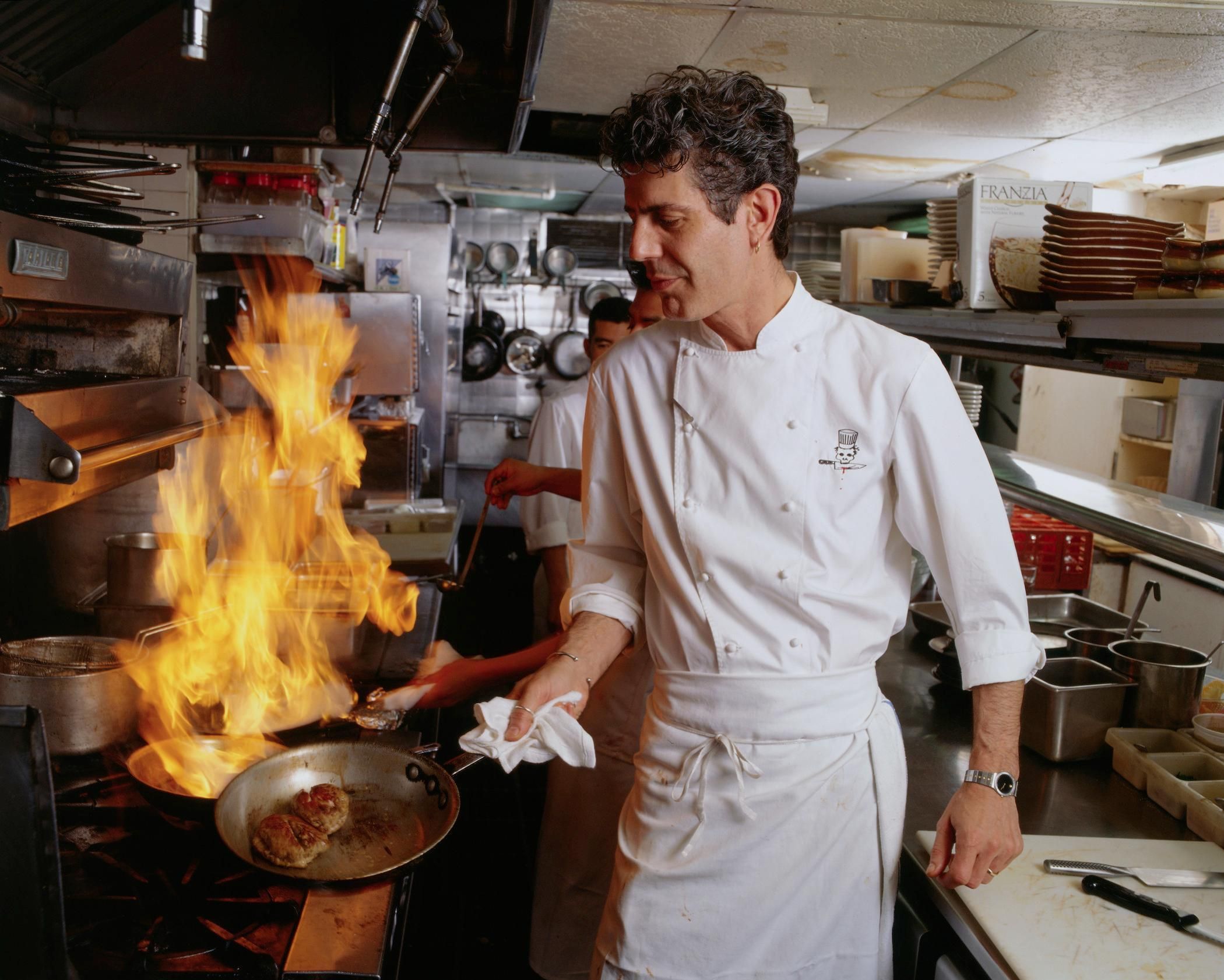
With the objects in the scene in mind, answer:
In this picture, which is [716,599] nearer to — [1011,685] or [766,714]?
[766,714]

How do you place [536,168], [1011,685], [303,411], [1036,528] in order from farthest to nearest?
[536,168], [303,411], [1036,528], [1011,685]

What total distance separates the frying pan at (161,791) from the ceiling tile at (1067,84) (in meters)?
3.41

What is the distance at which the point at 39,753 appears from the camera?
113 centimetres

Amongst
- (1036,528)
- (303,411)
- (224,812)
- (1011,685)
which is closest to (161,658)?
(224,812)

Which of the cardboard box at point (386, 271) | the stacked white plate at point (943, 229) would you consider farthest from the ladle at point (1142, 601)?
the cardboard box at point (386, 271)

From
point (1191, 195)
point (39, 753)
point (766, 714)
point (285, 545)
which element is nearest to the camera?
point (39, 753)

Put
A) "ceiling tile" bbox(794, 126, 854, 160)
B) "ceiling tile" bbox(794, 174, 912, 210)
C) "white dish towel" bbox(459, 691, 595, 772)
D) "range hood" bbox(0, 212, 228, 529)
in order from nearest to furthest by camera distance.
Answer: "range hood" bbox(0, 212, 228, 529), "white dish towel" bbox(459, 691, 595, 772), "ceiling tile" bbox(794, 126, 854, 160), "ceiling tile" bbox(794, 174, 912, 210)

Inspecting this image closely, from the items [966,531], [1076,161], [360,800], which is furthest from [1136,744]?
[1076,161]

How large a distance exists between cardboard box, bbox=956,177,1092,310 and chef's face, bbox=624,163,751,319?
137cm

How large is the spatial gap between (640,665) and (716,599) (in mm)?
818

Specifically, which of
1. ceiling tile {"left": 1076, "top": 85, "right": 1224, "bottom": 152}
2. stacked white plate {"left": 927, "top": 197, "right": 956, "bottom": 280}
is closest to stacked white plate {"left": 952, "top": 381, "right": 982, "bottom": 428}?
stacked white plate {"left": 927, "top": 197, "right": 956, "bottom": 280}

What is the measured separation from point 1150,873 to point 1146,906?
0.41 feet

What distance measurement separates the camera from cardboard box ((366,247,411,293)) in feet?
Answer: 23.4

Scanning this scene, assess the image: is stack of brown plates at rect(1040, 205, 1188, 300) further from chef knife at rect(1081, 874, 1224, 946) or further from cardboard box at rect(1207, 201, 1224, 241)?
chef knife at rect(1081, 874, 1224, 946)
